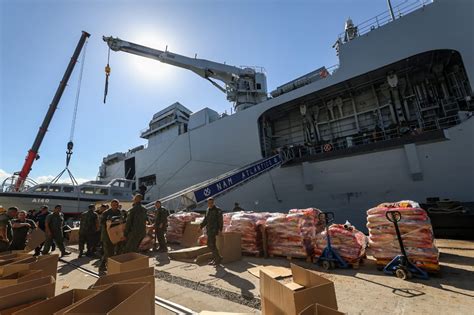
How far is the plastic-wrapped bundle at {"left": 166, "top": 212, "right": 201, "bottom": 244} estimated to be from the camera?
7.34 meters

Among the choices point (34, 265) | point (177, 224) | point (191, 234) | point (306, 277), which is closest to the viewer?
point (306, 277)

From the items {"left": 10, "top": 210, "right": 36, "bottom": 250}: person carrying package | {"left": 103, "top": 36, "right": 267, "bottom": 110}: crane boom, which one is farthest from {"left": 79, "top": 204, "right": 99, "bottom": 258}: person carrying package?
{"left": 103, "top": 36, "right": 267, "bottom": 110}: crane boom

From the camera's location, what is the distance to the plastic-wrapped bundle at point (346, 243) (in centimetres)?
400

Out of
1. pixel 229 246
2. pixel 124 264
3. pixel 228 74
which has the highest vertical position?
pixel 228 74

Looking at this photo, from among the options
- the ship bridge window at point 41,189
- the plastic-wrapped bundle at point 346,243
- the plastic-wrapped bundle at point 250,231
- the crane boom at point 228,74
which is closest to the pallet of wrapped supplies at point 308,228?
the plastic-wrapped bundle at point 346,243

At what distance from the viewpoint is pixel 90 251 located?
620cm

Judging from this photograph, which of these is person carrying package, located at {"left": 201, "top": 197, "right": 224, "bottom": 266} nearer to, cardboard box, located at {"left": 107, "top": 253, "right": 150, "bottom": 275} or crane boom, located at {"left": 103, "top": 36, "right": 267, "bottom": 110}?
cardboard box, located at {"left": 107, "top": 253, "right": 150, "bottom": 275}

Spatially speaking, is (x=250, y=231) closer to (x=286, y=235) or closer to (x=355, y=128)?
(x=286, y=235)

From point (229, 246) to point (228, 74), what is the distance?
13.4 meters

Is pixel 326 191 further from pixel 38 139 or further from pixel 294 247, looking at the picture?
pixel 38 139

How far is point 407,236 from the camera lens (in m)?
3.56

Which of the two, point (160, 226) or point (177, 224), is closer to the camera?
point (160, 226)

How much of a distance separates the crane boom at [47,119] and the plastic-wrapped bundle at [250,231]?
54.2 feet

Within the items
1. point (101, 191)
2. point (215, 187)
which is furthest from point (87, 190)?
Result: point (215, 187)
